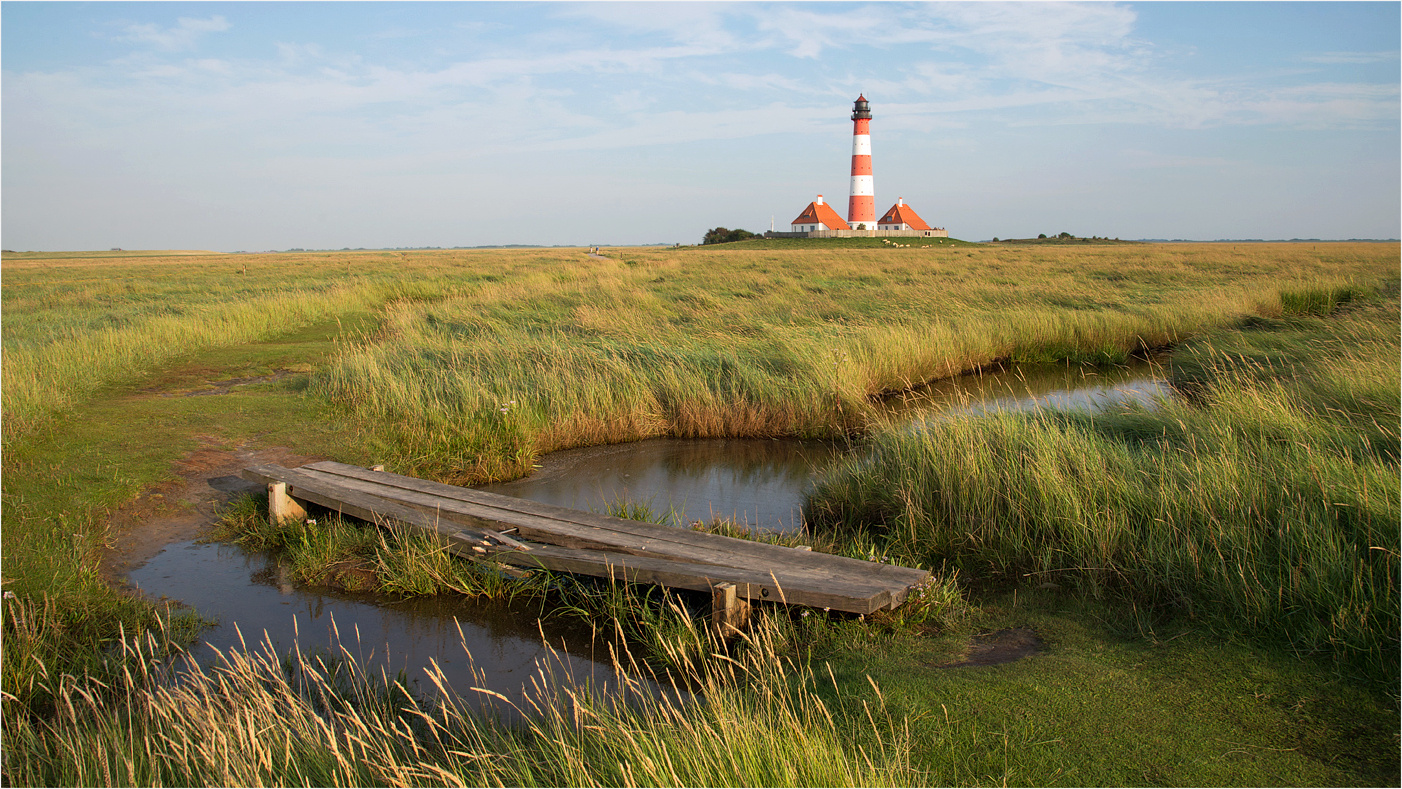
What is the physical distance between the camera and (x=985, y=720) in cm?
Answer: 323

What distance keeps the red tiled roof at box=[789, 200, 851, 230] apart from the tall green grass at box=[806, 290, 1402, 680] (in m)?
62.0

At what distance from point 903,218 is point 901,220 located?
42cm

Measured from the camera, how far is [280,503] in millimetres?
6578

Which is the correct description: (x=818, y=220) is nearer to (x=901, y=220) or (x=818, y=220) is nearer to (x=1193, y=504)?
(x=901, y=220)

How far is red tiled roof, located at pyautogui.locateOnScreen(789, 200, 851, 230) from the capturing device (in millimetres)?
67875

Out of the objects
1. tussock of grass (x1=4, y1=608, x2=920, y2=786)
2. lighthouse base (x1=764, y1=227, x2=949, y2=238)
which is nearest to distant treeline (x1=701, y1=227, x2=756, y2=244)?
lighthouse base (x1=764, y1=227, x2=949, y2=238)

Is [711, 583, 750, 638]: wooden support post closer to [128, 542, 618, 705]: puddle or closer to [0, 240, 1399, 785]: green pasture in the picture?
[0, 240, 1399, 785]: green pasture

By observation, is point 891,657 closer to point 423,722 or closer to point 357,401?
point 423,722

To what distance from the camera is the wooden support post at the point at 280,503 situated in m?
6.55

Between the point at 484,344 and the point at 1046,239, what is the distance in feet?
277

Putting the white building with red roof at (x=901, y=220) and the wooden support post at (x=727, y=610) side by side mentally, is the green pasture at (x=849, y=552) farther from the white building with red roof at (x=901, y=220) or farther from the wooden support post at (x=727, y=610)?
the white building with red roof at (x=901, y=220)

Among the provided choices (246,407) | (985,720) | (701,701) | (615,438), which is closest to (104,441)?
(246,407)

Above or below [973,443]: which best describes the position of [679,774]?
below

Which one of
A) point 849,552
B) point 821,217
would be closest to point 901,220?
point 821,217
